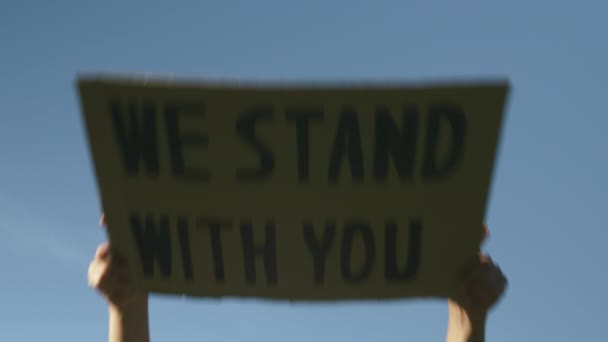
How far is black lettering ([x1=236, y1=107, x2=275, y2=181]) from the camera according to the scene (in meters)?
3.87

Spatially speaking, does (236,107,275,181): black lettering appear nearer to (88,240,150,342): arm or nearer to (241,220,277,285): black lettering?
(241,220,277,285): black lettering

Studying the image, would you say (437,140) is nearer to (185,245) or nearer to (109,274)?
(185,245)

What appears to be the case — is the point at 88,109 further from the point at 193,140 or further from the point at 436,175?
the point at 436,175

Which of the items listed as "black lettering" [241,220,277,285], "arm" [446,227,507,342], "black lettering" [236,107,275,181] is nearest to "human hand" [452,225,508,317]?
"arm" [446,227,507,342]

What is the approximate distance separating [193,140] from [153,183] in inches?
13.0

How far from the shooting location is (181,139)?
3951 mm

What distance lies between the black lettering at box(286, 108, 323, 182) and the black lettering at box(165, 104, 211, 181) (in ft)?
1.56

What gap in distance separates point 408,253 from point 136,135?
1600 millimetres

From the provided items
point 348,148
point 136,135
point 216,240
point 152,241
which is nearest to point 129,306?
Answer: point 152,241

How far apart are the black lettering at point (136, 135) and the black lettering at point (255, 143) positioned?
451 mm

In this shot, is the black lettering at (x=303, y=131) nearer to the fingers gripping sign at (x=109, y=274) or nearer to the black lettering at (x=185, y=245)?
the black lettering at (x=185, y=245)

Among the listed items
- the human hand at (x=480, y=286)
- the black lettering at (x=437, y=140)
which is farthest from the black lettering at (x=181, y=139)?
the human hand at (x=480, y=286)

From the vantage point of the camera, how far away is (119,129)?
3.92m

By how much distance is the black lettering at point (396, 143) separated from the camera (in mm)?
3863
